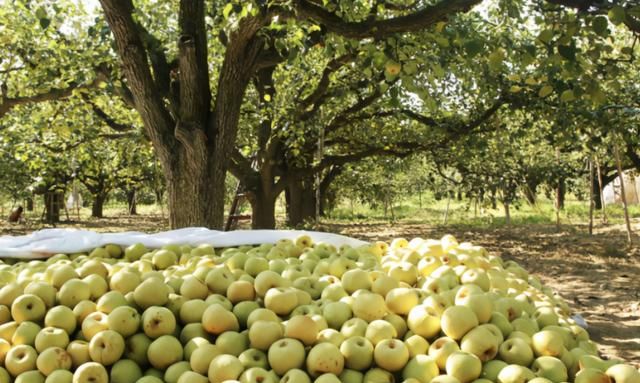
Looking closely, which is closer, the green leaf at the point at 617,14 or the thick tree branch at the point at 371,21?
the green leaf at the point at 617,14

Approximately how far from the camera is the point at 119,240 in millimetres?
3455

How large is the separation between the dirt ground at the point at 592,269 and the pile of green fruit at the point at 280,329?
3.06 metres

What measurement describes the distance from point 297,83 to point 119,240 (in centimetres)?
816

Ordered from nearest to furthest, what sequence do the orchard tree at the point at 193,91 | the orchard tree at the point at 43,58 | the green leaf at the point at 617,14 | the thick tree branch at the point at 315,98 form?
the green leaf at the point at 617,14 < the orchard tree at the point at 193,91 < the orchard tree at the point at 43,58 < the thick tree branch at the point at 315,98

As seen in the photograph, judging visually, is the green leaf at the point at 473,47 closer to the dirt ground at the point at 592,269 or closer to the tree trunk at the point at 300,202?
the dirt ground at the point at 592,269

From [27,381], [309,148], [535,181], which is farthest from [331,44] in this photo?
[535,181]

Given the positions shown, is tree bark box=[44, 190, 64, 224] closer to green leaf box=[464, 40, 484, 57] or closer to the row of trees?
the row of trees

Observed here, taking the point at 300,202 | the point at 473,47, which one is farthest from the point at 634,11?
the point at 300,202

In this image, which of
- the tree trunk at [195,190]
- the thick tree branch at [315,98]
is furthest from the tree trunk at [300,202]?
the tree trunk at [195,190]

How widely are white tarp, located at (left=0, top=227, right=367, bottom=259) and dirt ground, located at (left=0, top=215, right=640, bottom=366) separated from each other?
3171mm

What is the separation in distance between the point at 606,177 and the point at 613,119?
21.5m

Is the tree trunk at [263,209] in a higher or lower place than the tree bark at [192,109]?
lower

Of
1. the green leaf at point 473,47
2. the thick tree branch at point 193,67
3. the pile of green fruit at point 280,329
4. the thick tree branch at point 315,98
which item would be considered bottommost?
the pile of green fruit at point 280,329

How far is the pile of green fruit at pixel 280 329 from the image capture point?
6.14 ft
